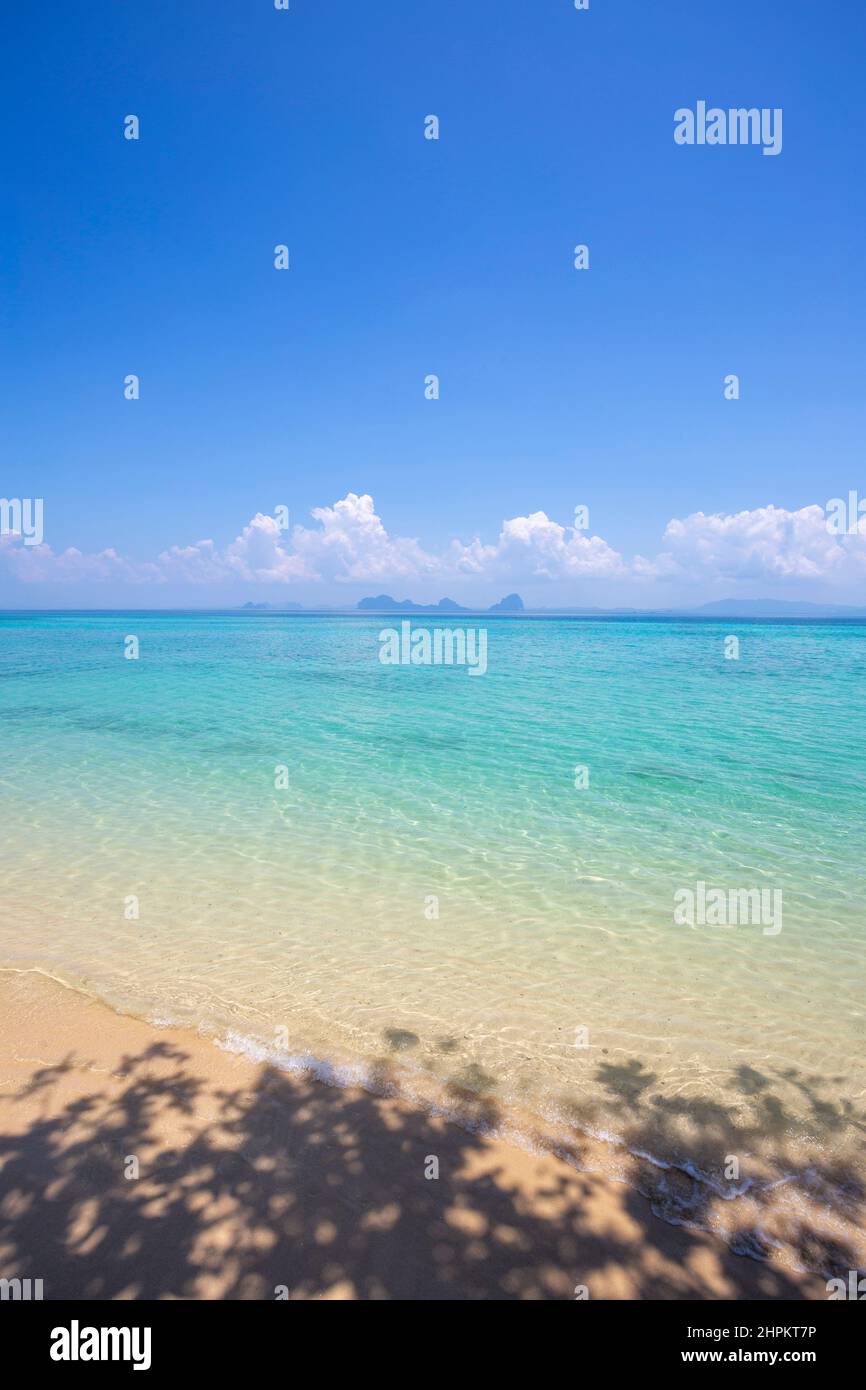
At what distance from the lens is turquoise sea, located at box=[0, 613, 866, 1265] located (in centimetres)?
581

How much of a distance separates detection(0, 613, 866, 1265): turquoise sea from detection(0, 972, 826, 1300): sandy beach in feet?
1.22

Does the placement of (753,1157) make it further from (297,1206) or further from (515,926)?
(515,926)

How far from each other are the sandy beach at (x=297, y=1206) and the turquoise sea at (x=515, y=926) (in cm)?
37

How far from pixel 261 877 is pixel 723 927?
25.2 ft

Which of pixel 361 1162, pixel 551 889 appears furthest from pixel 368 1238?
pixel 551 889

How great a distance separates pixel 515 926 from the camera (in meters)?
9.56

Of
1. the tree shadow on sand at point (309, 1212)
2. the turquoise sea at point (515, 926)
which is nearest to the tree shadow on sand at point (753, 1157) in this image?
the turquoise sea at point (515, 926)

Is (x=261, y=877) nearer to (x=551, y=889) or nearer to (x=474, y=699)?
(x=551, y=889)

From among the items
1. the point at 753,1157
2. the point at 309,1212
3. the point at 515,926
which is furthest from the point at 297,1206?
the point at 515,926

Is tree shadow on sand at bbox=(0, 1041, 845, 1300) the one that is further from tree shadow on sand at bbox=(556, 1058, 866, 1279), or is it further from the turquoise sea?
the turquoise sea

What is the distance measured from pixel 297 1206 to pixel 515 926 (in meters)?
5.35

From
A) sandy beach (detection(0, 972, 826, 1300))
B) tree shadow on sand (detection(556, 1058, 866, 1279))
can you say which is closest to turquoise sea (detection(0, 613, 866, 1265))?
tree shadow on sand (detection(556, 1058, 866, 1279))
